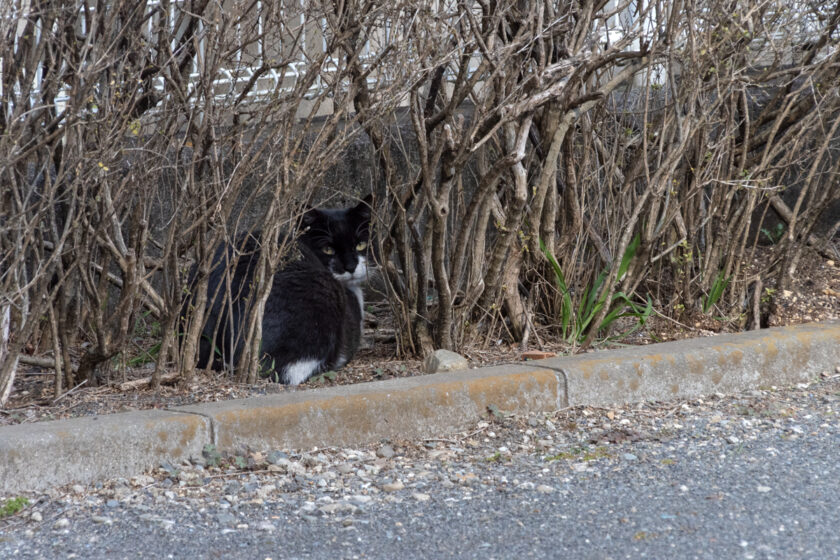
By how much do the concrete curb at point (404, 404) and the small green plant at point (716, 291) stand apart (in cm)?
55

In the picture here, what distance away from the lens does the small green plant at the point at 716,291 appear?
5035mm

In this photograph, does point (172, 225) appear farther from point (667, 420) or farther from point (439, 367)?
point (667, 420)

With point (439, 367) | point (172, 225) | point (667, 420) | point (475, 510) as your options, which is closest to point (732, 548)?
point (475, 510)

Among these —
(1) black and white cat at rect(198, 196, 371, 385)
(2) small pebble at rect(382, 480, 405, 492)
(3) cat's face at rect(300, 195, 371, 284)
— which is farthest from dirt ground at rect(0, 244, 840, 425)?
(2) small pebble at rect(382, 480, 405, 492)

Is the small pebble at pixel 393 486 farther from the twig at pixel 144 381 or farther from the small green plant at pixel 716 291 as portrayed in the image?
the small green plant at pixel 716 291

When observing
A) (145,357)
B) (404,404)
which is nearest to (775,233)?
(404,404)

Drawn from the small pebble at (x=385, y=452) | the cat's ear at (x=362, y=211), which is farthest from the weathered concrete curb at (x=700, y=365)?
the cat's ear at (x=362, y=211)

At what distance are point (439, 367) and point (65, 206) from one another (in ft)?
5.71

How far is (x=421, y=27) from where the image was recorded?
12.1 feet

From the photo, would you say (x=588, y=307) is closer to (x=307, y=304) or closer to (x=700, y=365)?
(x=700, y=365)

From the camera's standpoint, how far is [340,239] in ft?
15.9

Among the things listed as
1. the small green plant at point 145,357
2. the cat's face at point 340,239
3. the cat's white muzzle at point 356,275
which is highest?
the cat's face at point 340,239

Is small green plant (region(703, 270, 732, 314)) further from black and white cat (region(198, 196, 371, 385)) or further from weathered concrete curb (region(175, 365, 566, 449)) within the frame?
black and white cat (region(198, 196, 371, 385))

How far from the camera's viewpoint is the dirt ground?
11.6 feet
